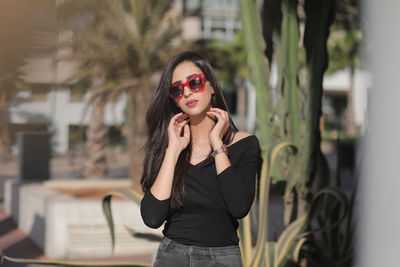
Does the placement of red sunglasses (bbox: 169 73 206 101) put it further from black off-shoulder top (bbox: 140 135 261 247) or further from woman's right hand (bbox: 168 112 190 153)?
black off-shoulder top (bbox: 140 135 261 247)

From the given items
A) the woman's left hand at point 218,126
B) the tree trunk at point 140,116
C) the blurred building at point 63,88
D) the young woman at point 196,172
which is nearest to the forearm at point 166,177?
the young woman at point 196,172

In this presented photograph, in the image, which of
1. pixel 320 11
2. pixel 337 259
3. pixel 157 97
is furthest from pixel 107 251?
pixel 157 97

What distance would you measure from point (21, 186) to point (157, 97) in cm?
774

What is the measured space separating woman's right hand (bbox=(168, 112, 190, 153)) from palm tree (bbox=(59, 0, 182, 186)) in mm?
7527

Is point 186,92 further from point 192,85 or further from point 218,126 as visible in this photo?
point 218,126

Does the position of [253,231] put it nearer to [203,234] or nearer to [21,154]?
[203,234]

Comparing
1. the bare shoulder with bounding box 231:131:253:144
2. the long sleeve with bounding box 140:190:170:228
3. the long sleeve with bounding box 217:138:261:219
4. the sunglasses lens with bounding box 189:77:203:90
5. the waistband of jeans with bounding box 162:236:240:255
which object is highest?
the sunglasses lens with bounding box 189:77:203:90

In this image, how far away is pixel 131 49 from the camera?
33.2 ft

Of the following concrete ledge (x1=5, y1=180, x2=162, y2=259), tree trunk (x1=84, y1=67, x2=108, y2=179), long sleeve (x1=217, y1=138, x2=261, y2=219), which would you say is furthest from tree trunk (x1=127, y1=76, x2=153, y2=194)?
long sleeve (x1=217, y1=138, x2=261, y2=219)

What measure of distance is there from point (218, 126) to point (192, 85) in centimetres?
15

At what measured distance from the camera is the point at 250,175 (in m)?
1.90

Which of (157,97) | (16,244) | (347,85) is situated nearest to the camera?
(157,97)

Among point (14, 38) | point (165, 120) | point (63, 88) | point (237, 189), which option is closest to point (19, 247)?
point (14, 38)

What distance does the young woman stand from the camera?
1.87 meters
